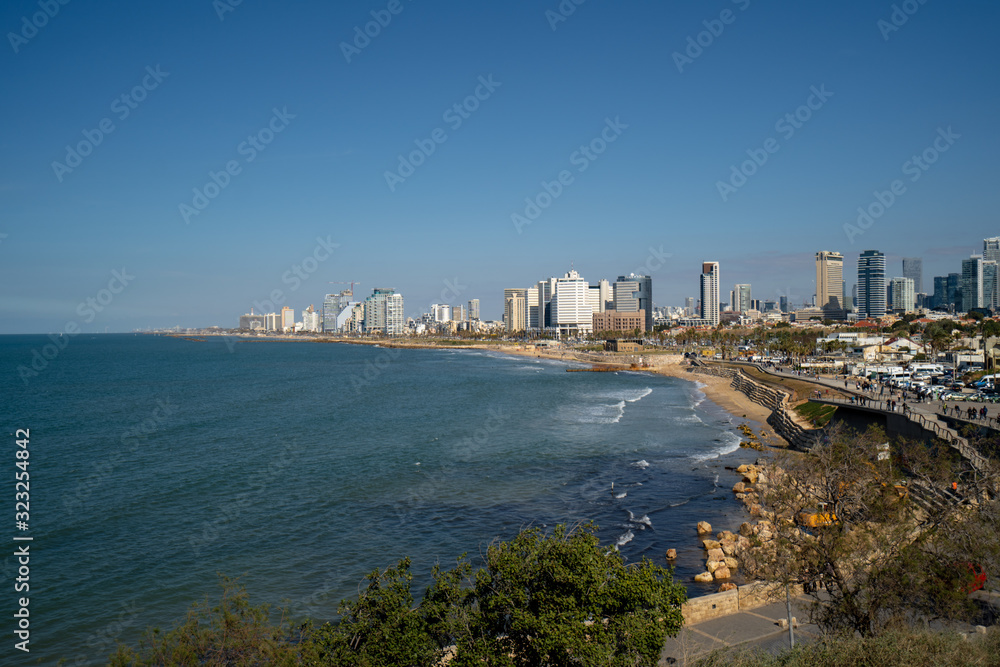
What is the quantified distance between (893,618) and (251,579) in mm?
17037

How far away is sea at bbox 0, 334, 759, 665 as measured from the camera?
1898 centimetres

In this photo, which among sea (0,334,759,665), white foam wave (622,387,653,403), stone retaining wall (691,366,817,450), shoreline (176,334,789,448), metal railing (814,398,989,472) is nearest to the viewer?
sea (0,334,759,665)

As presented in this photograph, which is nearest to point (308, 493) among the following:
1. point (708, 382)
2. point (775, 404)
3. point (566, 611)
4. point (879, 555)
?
point (566, 611)

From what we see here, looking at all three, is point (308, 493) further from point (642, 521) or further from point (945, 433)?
point (945, 433)

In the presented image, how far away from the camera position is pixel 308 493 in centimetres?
2917

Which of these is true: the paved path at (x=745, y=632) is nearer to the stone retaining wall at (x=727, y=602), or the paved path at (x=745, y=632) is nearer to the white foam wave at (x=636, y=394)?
the stone retaining wall at (x=727, y=602)

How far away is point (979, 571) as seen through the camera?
12.6 m

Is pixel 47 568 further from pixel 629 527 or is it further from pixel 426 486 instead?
pixel 629 527

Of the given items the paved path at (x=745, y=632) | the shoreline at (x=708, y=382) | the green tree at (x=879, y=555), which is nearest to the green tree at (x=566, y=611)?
the paved path at (x=745, y=632)

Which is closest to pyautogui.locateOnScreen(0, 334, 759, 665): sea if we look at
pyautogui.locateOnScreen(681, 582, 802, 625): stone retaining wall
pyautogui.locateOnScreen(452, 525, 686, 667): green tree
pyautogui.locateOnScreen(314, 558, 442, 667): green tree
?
pyautogui.locateOnScreen(681, 582, 802, 625): stone retaining wall

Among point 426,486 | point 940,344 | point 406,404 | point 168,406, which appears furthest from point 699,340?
point 426,486

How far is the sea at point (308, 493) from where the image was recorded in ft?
62.3

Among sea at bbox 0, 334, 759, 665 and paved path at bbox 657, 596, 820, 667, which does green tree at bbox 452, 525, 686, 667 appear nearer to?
paved path at bbox 657, 596, 820, 667

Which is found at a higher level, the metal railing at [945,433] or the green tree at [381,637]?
the metal railing at [945,433]
